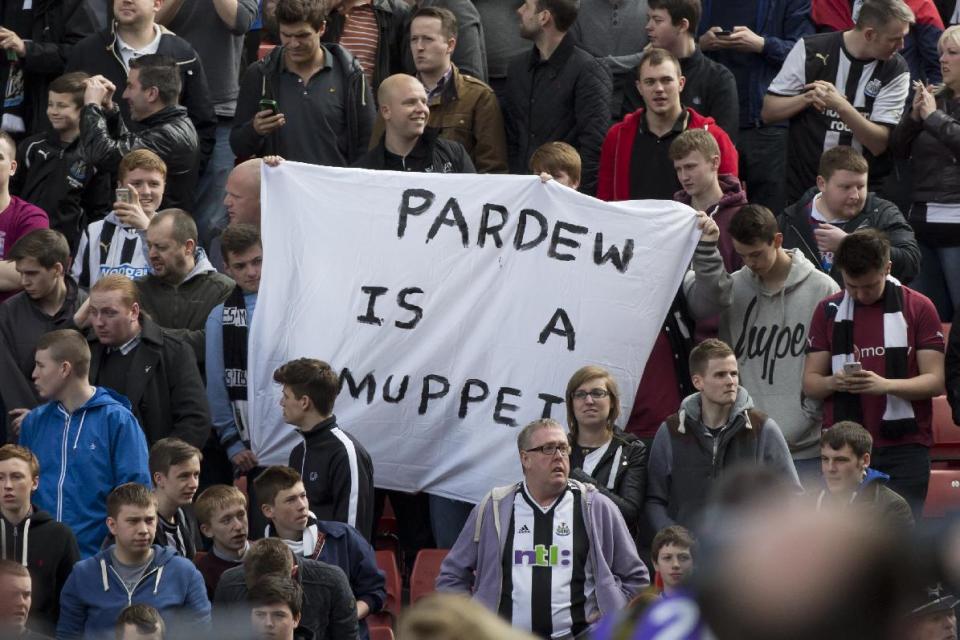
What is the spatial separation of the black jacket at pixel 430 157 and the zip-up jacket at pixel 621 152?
0.77 meters

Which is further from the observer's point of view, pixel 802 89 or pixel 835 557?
pixel 802 89

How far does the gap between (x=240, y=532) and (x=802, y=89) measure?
4.90 m

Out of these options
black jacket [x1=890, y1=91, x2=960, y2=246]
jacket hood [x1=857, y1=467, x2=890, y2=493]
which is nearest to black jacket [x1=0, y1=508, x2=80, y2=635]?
jacket hood [x1=857, y1=467, x2=890, y2=493]

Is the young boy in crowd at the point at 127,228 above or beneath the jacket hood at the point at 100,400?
above

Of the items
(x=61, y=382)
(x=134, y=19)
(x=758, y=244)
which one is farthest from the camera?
(x=134, y=19)

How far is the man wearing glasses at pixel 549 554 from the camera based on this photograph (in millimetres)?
6621

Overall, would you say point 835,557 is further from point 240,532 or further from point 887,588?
point 240,532

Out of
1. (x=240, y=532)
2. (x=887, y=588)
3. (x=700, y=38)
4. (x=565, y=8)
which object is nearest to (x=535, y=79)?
(x=565, y=8)

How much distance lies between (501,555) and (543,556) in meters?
0.17

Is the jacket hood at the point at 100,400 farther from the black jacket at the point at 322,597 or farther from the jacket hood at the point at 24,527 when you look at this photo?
the black jacket at the point at 322,597

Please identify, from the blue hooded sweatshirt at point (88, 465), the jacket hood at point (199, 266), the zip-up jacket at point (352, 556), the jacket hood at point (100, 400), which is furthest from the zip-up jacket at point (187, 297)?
the zip-up jacket at point (352, 556)

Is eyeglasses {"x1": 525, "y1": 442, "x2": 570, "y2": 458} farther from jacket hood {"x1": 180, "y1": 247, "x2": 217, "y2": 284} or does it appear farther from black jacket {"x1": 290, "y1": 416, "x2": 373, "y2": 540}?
jacket hood {"x1": 180, "y1": 247, "x2": 217, "y2": 284}

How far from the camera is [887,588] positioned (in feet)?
3.20

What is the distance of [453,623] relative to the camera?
1.45 metres
